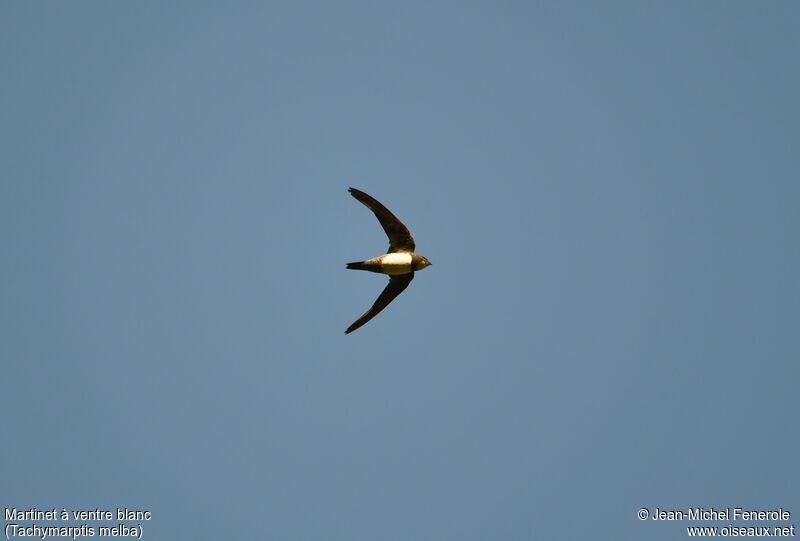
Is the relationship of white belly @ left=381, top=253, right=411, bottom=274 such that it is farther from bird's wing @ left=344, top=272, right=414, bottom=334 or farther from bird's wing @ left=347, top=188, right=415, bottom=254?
bird's wing @ left=344, top=272, right=414, bottom=334

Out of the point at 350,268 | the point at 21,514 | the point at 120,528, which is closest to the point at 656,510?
the point at 350,268

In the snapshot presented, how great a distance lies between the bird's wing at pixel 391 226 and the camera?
18172 millimetres

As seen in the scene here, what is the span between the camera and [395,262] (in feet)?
61.4

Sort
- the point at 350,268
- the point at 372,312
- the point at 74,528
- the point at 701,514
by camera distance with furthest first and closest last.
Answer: the point at 701,514 < the point at 74,528 < the point at 372,312 < the point at 350,268

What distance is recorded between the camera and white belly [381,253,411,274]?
61.4 ft

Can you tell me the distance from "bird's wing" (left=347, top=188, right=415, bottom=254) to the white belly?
0.27 metres

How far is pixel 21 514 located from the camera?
22.5 metres

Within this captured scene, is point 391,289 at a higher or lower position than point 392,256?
lower

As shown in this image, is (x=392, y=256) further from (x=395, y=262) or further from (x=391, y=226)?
(x=391, y=226)

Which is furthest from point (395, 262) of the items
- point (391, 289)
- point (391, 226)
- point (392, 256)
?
point (391, 289)

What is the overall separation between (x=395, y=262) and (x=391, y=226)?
3.14 ft

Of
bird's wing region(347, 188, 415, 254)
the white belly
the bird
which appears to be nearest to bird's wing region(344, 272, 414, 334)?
the bird

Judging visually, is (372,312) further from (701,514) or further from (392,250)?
(701,514)

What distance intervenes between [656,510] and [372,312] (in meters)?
13.0
